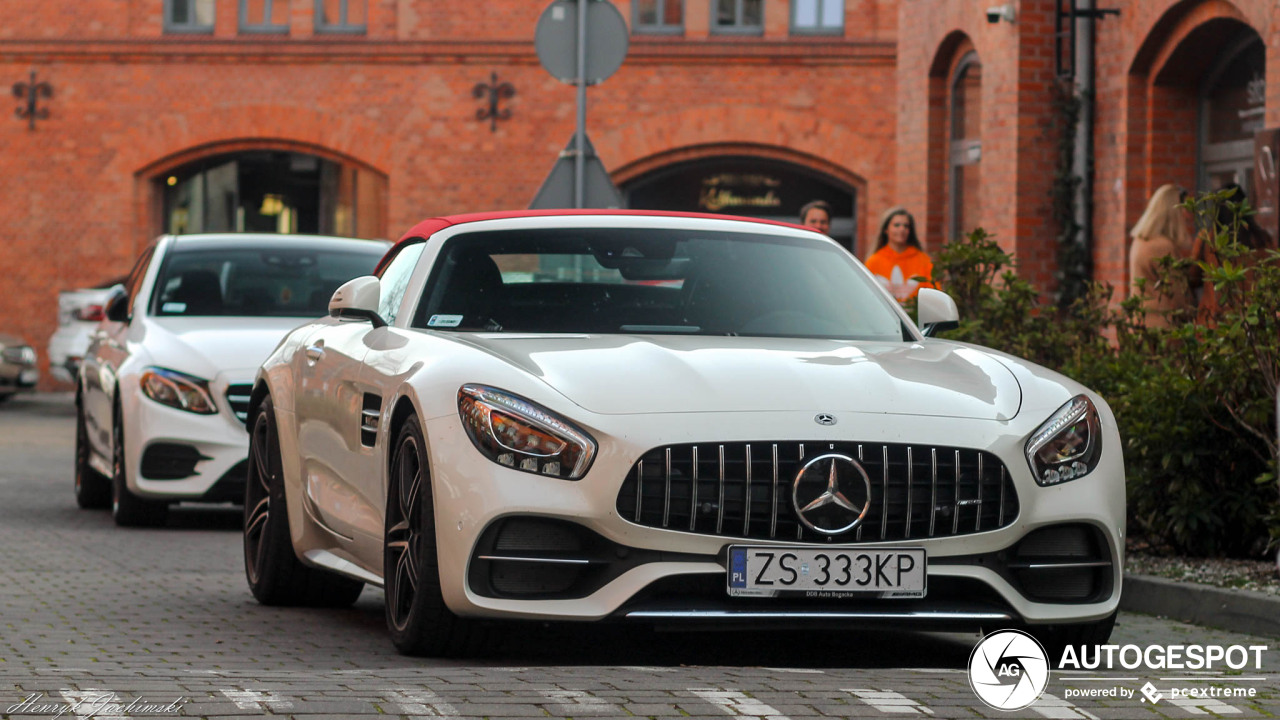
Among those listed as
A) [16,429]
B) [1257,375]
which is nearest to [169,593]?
[1257,375]

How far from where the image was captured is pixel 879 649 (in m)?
6.54

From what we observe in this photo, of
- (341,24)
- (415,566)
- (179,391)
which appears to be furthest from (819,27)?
(415,566)

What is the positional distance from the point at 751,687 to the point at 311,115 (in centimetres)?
2658

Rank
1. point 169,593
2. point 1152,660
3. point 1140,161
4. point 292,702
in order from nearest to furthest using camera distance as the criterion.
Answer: point 292,702 < point 1152,660 < point 169,593 < point 1140,161

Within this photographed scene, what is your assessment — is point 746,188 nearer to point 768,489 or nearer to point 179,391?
point 179,391

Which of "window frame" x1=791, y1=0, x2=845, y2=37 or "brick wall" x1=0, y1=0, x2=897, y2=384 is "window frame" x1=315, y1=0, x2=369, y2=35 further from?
"window frame" x1=791, y1=0, x2=845, y2=37

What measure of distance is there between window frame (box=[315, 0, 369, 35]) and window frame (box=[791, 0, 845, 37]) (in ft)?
20.4

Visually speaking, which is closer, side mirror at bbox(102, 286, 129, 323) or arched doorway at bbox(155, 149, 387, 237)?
side mirror at bbox(102, 286, 129, 323)

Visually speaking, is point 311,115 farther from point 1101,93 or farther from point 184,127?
point 1101,93

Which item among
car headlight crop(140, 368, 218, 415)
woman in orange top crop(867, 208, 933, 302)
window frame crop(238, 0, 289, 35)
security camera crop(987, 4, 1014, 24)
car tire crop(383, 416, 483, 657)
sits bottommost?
car tire crop(383, 416, 483, 657)

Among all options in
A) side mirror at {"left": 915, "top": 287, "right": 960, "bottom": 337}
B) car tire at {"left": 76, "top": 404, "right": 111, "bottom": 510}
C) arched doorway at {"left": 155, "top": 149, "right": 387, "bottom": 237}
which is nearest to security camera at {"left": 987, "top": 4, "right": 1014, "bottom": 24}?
car tire at {"left": 76, "top": 404, "right": 111, "bottom": 510}

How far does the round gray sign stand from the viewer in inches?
502

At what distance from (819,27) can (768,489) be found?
2585 centimetres

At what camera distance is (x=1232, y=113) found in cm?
1585
